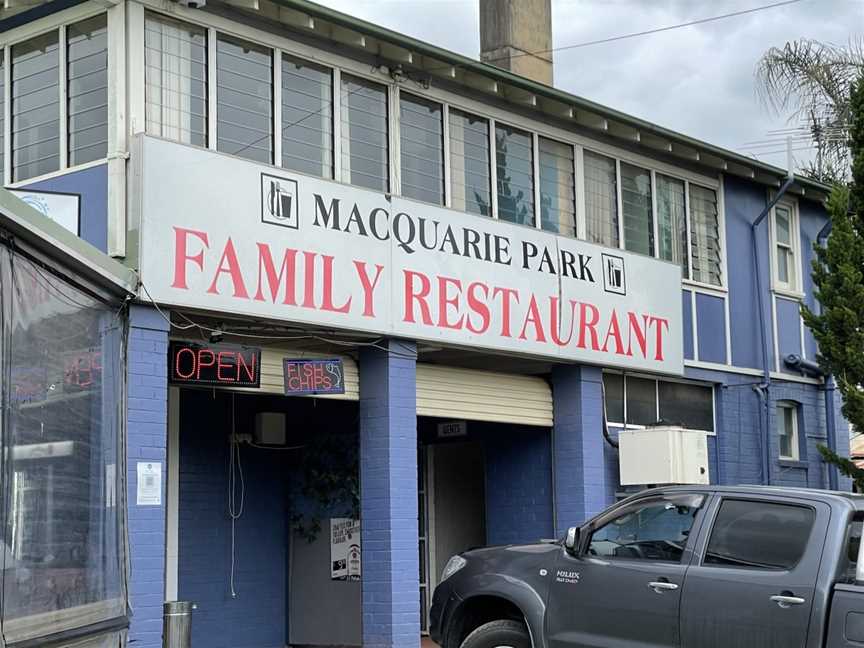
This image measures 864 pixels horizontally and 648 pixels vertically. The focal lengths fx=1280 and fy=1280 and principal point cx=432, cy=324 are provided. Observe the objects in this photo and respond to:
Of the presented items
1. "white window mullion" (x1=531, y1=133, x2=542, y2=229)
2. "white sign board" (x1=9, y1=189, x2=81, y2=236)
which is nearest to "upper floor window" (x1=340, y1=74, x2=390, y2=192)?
"white window mullion" (x1=531, y1=133, x2=542, y2=229)

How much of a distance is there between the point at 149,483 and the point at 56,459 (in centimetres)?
302

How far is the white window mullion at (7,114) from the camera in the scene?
42.9ft

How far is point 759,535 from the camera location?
8789 mm

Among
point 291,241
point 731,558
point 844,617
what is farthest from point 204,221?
point 844,617

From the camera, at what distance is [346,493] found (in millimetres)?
15445

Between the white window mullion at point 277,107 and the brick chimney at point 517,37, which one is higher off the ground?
the brick chimney at point 517,37

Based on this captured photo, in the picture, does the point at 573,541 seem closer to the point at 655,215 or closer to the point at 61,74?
the point at 61,74

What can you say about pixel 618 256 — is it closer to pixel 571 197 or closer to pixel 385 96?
pixel 571 197

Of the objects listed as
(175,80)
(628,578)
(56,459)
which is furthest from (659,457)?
(56,459)

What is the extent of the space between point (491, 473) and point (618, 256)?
335 centimetres

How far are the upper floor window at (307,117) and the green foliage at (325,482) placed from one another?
12.1 ft

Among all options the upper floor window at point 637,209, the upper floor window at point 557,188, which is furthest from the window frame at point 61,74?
the upper floor window at point 637,209

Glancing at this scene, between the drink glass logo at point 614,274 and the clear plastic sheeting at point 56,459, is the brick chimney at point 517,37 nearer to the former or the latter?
the drink glass logo at point 614,274

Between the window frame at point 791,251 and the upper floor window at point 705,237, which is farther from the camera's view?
the window frame at point 791,251
